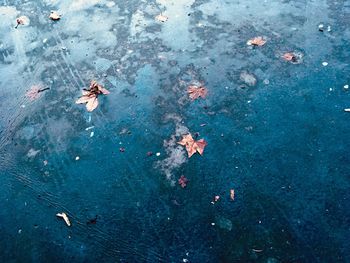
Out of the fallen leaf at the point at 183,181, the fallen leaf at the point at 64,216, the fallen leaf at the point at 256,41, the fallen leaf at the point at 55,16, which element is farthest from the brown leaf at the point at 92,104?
the fallen leaf at the point at 256,41

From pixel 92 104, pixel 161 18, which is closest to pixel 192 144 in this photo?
pixel 92 104

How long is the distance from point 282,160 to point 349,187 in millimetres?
585

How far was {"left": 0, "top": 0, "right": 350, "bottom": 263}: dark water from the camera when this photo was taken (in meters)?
2.54

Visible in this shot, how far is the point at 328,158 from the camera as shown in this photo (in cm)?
283

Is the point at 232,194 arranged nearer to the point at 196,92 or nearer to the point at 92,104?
the point at 196,92

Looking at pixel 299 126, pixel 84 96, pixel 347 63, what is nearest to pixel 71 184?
pixel 84 96

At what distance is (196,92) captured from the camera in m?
3.46

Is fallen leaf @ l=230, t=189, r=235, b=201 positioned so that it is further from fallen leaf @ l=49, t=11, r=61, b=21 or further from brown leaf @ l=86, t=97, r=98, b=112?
fallen leaf @ l=49, t=11, r=61, b=21

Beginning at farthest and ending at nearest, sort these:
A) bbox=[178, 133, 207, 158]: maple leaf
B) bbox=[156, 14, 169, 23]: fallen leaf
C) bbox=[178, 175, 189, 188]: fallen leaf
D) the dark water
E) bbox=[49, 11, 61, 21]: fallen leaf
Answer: bbox=[49, 11, 61, 21]: fallen leaf → bbox=[156, 14, 169, 23]: fallen leaf → bbox=[178, 133, 207, 158]: maple leaf → bbox=[178, 175, 189, 188]: fallen leaf → the dark water

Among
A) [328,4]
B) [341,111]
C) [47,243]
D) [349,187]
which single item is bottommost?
[47,243]

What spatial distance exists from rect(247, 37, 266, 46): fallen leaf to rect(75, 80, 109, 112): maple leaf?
1890 mm

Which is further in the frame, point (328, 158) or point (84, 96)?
point (84, 96)

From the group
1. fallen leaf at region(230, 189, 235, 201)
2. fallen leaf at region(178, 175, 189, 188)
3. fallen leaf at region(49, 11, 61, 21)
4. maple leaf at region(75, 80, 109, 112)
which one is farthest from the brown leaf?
fallen leaf at region(49, 11, 61, 21)

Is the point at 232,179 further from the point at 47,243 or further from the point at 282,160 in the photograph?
the point at 47,243
